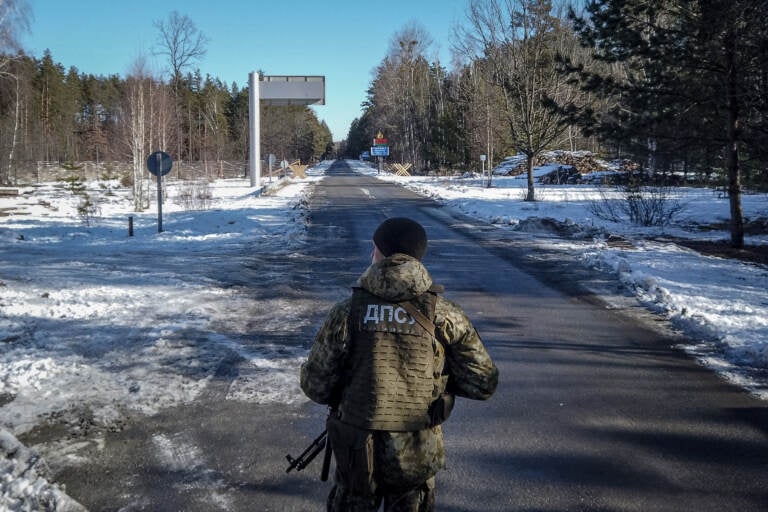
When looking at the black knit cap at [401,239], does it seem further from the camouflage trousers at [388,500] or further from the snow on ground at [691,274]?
the snow on ground at [691,274]

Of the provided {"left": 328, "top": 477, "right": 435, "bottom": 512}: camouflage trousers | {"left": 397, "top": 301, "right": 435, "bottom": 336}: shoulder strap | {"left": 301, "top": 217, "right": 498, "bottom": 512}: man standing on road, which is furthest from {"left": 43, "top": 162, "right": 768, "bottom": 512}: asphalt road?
{"left": 397, "top": 301, "right": 435, "bottom": 336}: shoulder strap

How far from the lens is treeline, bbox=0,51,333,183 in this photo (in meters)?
24.7

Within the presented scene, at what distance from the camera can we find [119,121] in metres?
25.2

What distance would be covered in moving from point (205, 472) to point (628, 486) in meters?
2.51

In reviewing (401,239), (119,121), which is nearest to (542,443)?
(401,239)

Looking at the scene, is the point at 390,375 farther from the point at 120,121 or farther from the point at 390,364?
the point at 120,121

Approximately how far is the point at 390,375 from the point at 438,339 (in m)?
0.24

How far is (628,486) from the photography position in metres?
3.62

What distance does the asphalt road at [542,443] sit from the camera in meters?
3.51

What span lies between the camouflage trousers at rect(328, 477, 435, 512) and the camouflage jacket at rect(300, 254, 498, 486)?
4.1 inches

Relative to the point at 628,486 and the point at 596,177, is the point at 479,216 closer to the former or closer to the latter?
the point at 628,486

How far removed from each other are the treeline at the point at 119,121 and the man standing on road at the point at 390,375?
75.4 ft

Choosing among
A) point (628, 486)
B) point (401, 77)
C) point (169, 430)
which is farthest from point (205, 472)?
point (401, 77)

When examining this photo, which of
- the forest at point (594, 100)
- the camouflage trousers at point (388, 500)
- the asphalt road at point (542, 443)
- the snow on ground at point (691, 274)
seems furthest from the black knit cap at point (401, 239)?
the forest at point (594, 100)
